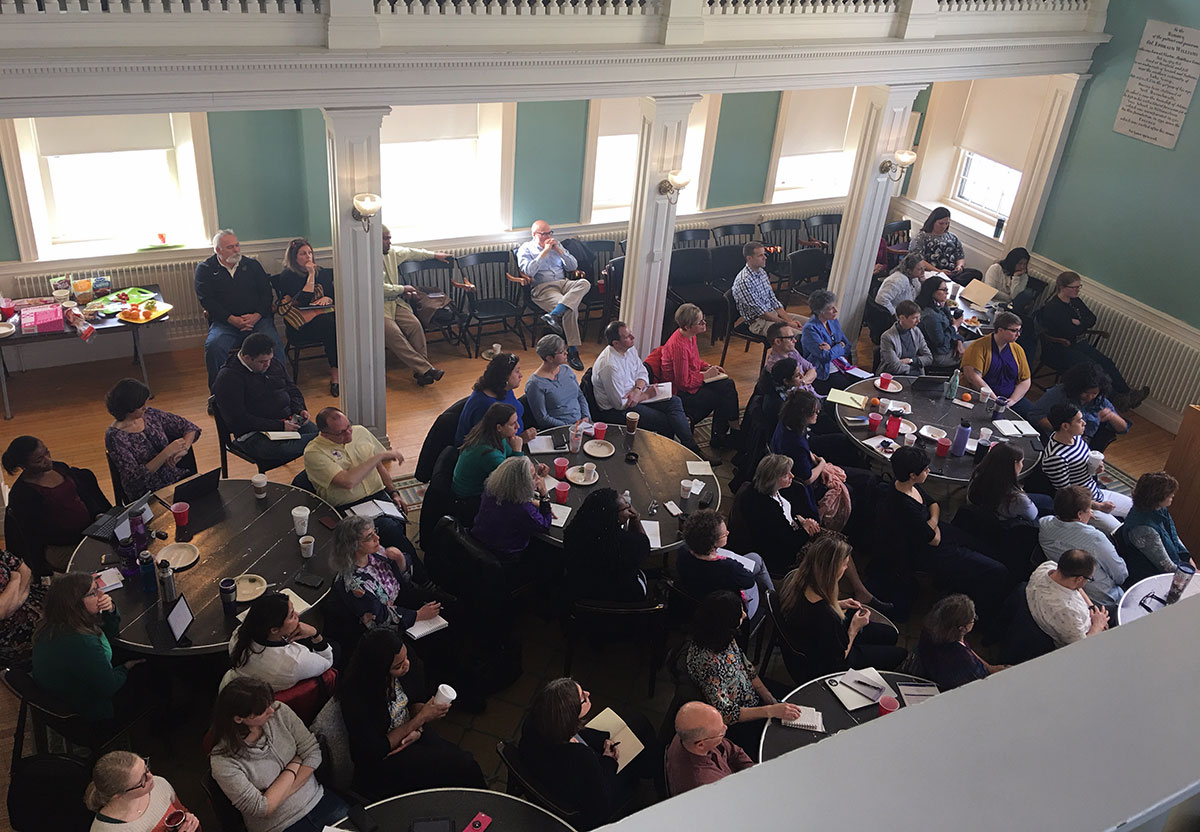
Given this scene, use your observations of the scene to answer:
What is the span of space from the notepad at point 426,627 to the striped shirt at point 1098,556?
3937mm

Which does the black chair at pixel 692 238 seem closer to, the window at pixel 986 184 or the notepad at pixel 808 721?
the window at pixel 986 184

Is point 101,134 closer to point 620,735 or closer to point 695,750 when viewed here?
point 620,735

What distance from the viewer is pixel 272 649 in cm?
465

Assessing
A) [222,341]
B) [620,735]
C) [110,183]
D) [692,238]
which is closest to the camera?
[620,735]

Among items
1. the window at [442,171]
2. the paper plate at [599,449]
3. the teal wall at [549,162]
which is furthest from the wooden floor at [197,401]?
the paper plate at [599,449]

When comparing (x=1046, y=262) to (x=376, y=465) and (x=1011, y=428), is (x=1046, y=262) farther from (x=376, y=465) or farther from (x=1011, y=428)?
(x=376, y=465)

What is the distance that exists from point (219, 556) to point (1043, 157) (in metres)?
9.98

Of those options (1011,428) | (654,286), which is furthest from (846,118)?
(1011,428)

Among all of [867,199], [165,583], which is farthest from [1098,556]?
[165,583]

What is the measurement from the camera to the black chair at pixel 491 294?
10.7m

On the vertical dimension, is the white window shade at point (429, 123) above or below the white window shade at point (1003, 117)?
below

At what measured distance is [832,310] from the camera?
8.63 metres

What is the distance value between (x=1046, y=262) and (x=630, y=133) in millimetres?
5193

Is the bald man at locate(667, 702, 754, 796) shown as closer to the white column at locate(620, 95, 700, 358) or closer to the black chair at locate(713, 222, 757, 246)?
the white column at locate(620, 95, 700, 358)
